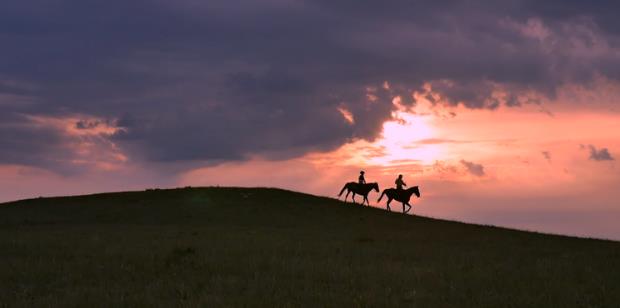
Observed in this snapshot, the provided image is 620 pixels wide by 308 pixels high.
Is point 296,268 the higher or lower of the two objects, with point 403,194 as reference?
lower

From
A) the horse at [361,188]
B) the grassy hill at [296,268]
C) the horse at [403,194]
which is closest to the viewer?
the grassy hill at [296,268]

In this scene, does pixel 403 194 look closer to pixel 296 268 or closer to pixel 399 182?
pixel 399 182

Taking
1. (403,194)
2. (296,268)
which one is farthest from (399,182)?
(296,268)

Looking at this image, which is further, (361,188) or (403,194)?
(361,188)

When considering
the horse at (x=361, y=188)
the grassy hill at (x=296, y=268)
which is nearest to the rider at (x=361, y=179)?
the horse at (x=361, y=188)

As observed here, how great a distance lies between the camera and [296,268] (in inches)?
748

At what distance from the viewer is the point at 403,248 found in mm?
26562

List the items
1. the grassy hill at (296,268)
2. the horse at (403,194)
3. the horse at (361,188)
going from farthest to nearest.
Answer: the horse at (361,188) → the horse at (403,194) → the grassy hill at (296,268)

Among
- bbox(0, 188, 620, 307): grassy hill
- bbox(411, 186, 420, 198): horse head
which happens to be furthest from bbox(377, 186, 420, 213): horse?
bbox(0, 188, 620, 307): grassy hill

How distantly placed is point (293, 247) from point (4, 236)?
52.7 feet

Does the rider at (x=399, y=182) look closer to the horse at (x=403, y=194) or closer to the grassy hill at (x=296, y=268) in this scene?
the horse at (x=403, y=194)

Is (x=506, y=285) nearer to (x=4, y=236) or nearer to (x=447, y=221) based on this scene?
(x=4, y=236)

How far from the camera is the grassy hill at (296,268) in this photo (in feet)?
47.0

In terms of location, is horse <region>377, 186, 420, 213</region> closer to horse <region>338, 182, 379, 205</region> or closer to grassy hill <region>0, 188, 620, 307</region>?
horse <region>338, 182, 379, 205</region>
